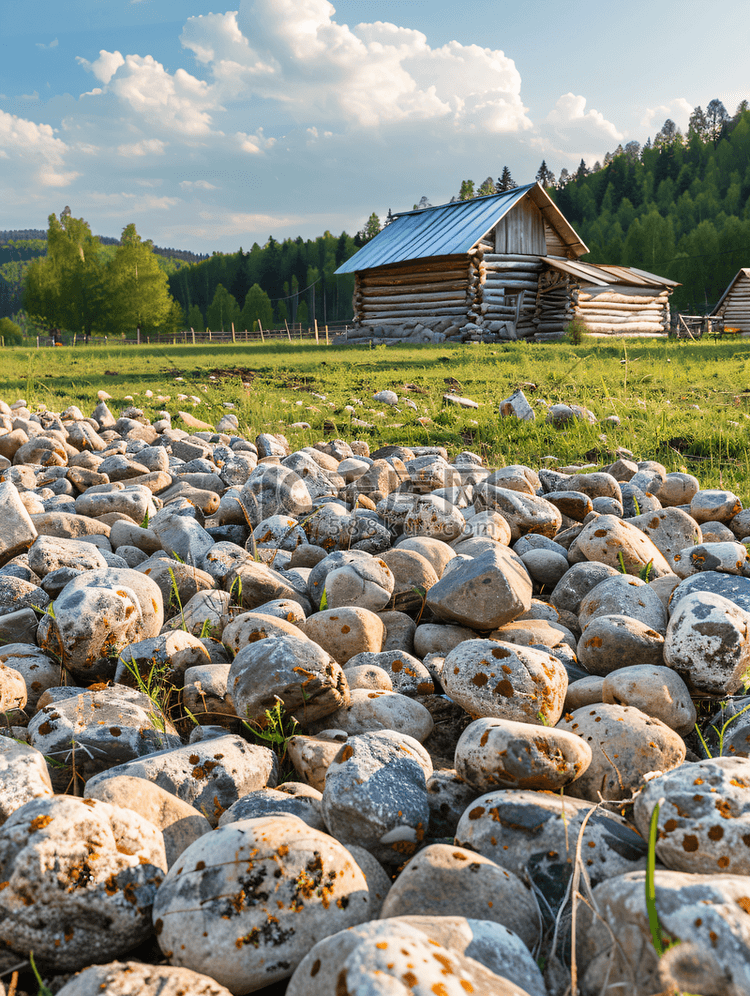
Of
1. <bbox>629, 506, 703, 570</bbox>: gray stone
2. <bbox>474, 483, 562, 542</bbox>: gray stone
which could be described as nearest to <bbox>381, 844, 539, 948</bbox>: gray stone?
<bbox>474, 483, 562, 542</bbox>: gray stone

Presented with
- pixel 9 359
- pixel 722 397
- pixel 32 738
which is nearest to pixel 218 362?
pixel 9 359

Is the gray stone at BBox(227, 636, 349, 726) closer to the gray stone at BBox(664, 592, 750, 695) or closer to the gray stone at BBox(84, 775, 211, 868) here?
the gray stone at BBox(84, 775, 211, 868)

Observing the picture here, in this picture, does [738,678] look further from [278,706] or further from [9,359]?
[9,359]

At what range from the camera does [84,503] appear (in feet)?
13.3

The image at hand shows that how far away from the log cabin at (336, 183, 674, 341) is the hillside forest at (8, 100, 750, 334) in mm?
31626

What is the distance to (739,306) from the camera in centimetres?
3347

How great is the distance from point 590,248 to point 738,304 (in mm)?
34436

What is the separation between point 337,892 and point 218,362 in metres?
12.8

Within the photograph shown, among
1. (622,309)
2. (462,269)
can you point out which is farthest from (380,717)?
(622,309)

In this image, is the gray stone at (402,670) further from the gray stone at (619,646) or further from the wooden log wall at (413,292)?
the wooden log wall at (413,292)

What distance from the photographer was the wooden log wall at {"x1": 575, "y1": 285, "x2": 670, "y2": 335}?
2072cm

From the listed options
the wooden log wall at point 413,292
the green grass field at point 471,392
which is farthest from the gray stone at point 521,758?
the wooden log wall at point 413,292

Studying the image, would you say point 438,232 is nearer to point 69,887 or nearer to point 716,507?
point 716,507

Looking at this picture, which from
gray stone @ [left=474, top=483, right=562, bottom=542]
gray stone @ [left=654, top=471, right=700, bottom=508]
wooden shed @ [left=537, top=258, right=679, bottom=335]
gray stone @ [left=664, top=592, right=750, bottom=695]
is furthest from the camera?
wooden shed @ [left=537, top=258, right=679, bottom=335]
